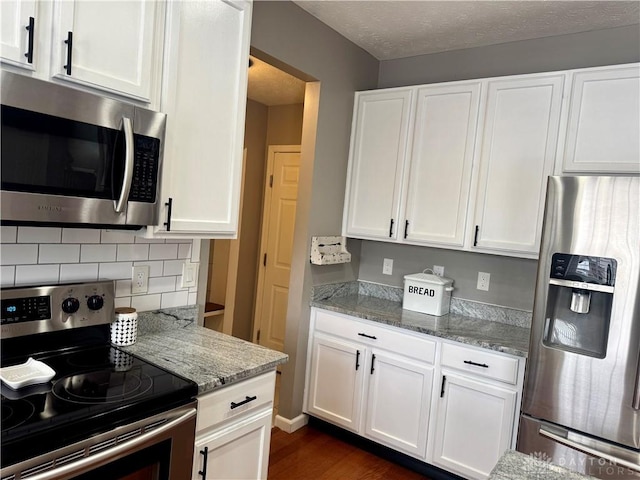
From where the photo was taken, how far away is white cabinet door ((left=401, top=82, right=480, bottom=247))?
2.70 m

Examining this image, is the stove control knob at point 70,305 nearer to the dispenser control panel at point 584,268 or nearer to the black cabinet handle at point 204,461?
the black cabinet handle at point 204,461

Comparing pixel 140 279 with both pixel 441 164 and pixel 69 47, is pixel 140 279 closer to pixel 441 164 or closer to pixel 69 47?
pixel 69 47

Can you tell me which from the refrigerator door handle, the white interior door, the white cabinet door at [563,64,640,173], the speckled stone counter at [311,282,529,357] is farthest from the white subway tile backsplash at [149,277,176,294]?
the white interior door

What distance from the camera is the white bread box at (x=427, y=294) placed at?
284 centimetres

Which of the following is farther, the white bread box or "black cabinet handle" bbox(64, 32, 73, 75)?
the white bread box

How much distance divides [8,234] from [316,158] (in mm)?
1781

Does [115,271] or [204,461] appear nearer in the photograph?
[204,461]

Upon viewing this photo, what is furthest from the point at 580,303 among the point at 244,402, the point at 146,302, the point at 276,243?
the point at 276,243

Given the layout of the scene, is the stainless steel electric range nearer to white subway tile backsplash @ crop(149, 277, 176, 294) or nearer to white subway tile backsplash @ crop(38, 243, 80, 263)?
white subway tile backsplash @ crop(38, 243, 80, 263)

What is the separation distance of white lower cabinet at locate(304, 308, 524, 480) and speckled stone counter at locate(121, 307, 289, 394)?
3.27 ft

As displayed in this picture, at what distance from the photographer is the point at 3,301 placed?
1.47 meters

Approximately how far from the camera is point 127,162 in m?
1.41

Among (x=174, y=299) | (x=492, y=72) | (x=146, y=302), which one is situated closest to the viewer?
(x=146, y=302)

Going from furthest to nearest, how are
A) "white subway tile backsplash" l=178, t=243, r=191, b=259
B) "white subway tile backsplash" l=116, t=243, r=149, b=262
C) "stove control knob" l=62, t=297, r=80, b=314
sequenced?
"white subway tile backsplash" l=178, t=243, r=191, b=259 < "white subway tile backsplash" l=116, t=243, r=149, b=262 < "stove control knob" l=62, t=297, r=80, b=314
